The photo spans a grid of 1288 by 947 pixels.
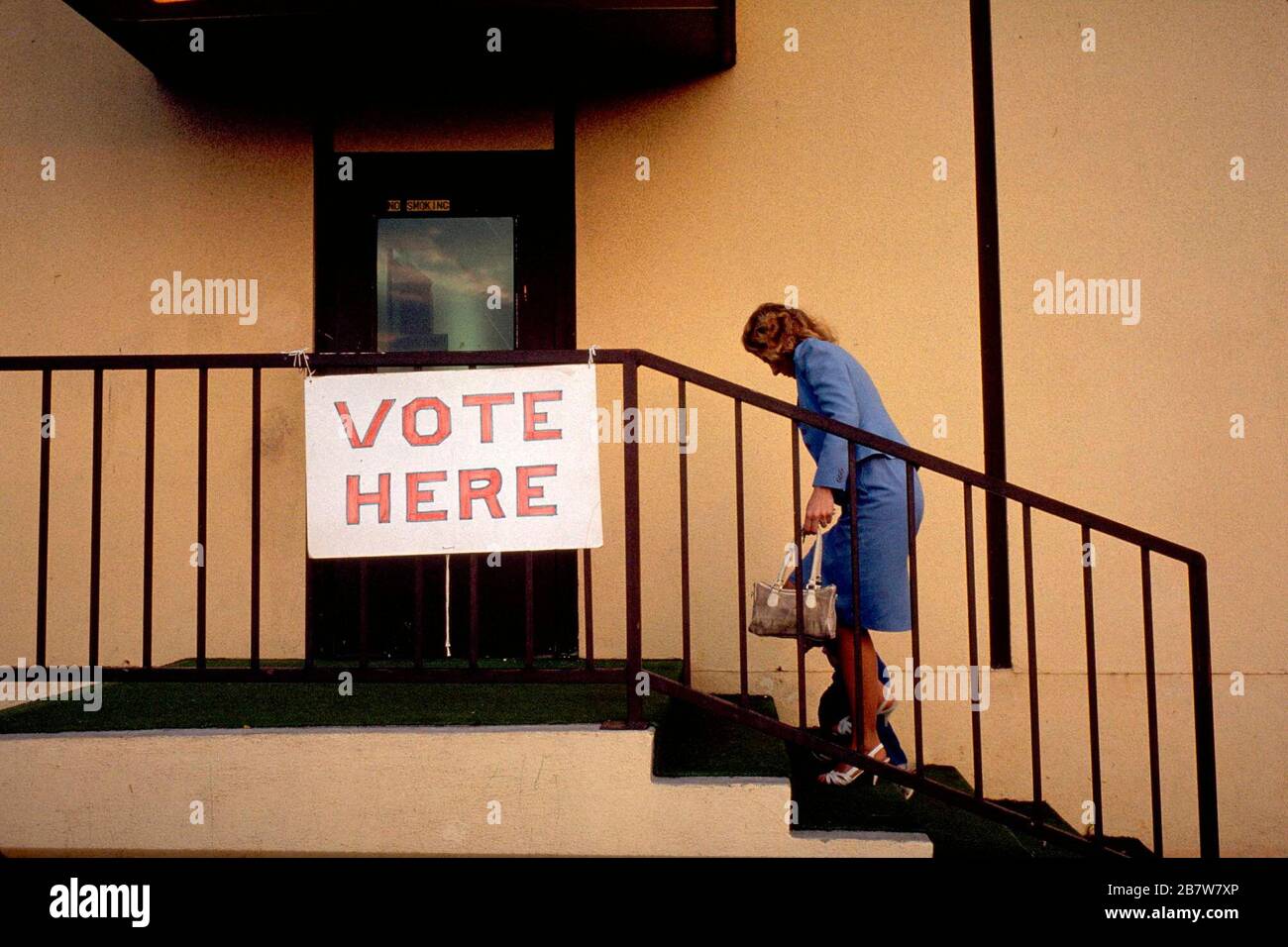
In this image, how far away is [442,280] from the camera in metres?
4.40

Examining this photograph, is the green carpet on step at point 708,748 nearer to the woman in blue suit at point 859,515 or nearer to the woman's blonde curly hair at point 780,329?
the woman in blue suit at point 859,515

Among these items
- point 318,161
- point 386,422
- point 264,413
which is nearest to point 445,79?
point 318,161

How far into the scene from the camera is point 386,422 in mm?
2699

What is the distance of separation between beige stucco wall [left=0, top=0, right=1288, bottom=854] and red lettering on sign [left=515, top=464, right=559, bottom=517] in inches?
61.4

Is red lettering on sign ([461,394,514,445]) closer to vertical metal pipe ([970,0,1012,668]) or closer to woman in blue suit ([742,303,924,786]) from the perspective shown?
woman in blue suit ([742,303,924,786])

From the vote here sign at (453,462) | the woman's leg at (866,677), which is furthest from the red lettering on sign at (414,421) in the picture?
the woman's leg at (866,677)

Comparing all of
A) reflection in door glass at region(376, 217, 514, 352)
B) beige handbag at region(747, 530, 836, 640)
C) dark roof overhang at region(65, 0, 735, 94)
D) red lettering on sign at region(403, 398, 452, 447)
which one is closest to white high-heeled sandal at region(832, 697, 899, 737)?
beige handbag at region(747, 530, 836, 640)

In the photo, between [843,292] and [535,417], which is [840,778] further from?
[843,292]

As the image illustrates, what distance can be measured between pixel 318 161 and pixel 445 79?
773 millimetres

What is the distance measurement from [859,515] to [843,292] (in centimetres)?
164

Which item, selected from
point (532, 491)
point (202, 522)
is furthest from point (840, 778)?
point (202, 522)

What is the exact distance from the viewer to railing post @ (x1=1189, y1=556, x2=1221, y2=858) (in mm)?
2762

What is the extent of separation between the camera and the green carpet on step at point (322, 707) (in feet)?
8.74
